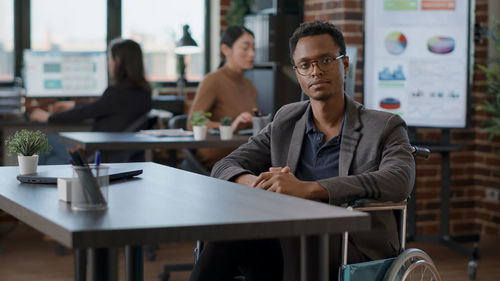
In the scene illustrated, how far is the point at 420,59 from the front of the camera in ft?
14.4

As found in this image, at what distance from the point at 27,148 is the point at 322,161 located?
0.92 meters

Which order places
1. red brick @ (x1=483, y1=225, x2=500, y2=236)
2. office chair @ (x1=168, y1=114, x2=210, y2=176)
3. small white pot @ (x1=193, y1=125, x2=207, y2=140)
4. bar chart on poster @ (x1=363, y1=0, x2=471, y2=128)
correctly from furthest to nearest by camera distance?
red brick @ (x1=483, y1=225, x2=500, y2=236) < bar chart on poster @ (x1=363, y1=0, x2=471, y2=128) < office chair @ (x1=168, y1=114, x2=210, y2=176) < small white pot @ (x1=193, y1=125, x2=207, y2=140)

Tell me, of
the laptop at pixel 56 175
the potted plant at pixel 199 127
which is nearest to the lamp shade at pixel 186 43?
the potted plant at pixel 199 127

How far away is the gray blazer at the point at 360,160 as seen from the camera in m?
2.09

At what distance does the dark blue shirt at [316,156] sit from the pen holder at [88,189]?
954 millimetres

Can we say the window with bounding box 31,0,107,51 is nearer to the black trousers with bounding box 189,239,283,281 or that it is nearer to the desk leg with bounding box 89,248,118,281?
the black trousers with bounding box 189,239,283,281

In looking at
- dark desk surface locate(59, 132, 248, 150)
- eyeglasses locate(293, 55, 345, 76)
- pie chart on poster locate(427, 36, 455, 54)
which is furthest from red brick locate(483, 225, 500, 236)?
eyeglasses locate(293, 55, 345, 76)

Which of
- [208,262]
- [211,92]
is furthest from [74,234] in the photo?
[211,92]

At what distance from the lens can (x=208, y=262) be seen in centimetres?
208

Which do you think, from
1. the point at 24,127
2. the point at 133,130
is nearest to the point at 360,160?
the point at 133,130

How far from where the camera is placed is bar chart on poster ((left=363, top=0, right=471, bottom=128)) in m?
4.33

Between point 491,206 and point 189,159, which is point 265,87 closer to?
point 189,159

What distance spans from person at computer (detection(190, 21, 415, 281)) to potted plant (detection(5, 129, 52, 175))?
559 mm

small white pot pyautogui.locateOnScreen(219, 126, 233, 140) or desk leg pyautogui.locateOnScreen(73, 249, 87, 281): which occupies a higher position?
small white pot pyautogui.locateOnScreen(219, 126, 233, 140)
